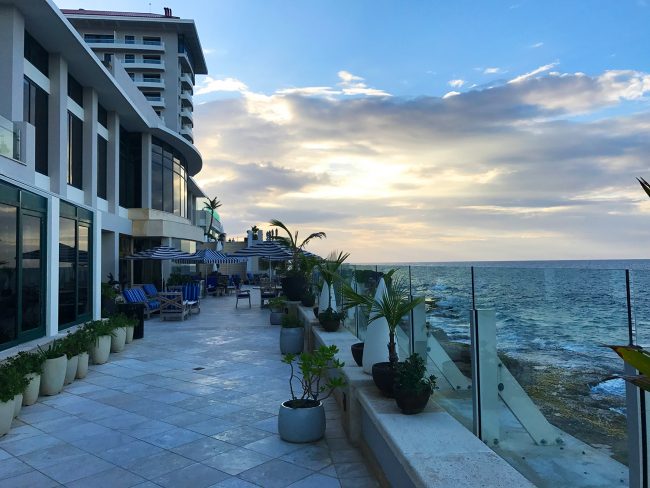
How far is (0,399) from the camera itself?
15.2 feet

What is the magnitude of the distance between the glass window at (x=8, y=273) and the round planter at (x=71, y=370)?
1768mm

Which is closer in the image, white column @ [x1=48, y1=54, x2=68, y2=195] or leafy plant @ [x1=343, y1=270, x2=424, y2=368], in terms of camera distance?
leafy plant @ [x1=343, y1=270, x2=424, y2=368]

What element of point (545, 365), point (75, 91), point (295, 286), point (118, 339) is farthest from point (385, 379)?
point (75, 91)

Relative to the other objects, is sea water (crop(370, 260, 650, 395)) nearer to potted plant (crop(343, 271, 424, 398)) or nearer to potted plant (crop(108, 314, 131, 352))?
potted plant (crop(343, 271, 424, 398))

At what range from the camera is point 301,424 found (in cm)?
436

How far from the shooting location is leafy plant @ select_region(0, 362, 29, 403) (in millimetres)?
4742

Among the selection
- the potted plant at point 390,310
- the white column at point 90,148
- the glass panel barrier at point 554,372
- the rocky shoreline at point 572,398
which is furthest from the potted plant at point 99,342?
the white column at point 90,148

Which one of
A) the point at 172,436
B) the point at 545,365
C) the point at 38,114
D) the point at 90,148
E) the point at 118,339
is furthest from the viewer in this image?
the point at 90,148

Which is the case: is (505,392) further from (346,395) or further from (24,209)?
(24,209)

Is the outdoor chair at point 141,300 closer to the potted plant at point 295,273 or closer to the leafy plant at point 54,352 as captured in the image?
the potted plant at point 295,273

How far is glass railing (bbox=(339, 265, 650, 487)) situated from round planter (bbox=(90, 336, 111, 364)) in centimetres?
630

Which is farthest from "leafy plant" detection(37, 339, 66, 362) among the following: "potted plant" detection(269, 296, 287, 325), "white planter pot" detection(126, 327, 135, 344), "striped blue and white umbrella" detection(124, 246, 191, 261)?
"striped blue and white umbrella" detection(124, 246, 191, 261)

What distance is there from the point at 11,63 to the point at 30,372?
30.6 feet

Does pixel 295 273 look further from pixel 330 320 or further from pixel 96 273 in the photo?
pixel 330 320
